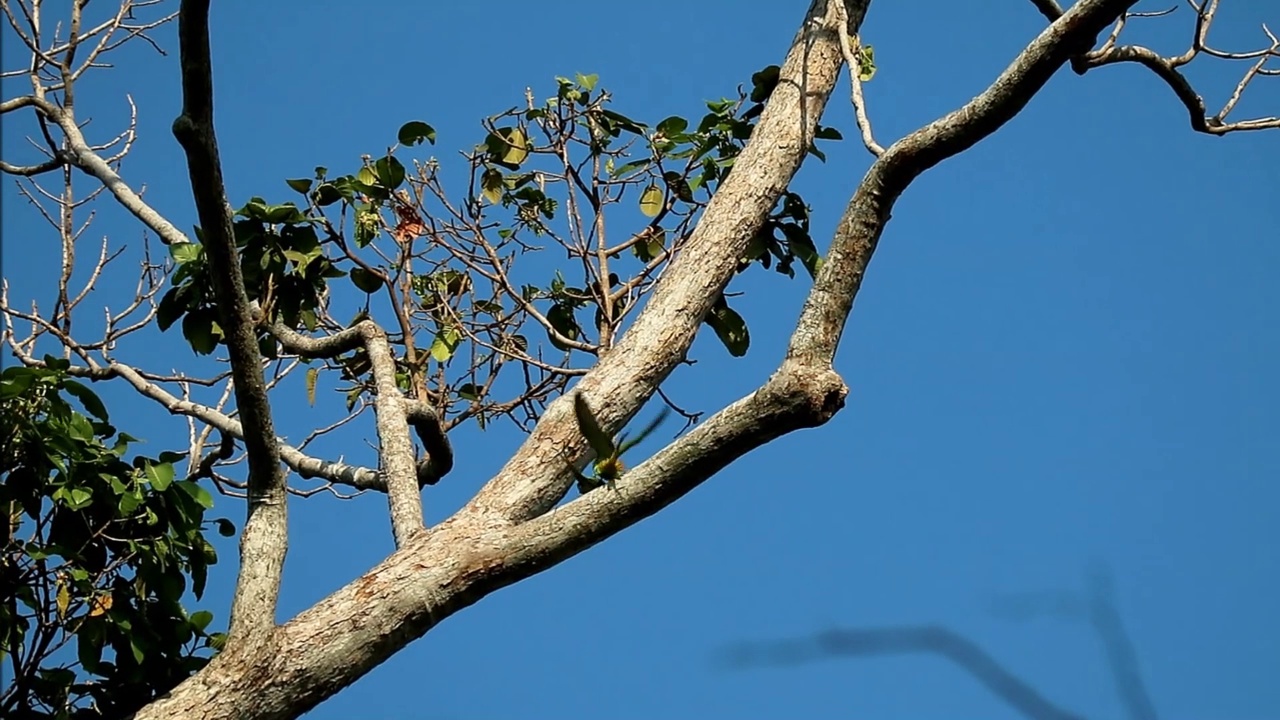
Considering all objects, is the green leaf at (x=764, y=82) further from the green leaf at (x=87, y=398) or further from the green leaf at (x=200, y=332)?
the green leaf at (x=87, y=398)

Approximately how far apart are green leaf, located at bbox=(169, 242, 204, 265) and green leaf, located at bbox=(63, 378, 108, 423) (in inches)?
12.4

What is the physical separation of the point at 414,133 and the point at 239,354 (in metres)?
1.27

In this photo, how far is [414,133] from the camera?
132 inches

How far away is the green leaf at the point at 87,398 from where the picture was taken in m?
2.58

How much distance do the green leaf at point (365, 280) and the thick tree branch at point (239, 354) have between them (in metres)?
1.00

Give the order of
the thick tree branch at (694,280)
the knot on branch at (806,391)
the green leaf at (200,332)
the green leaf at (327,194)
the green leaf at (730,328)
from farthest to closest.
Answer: the green leaf at (327,194), the green leaf at (730,328), the green leaf at (200,332), the thick tree branch at (694,280), the knot on branch at (806,391)

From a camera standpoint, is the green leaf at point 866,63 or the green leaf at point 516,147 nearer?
the green leaf at point 866,63

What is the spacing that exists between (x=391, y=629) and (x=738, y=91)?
1.66 meters

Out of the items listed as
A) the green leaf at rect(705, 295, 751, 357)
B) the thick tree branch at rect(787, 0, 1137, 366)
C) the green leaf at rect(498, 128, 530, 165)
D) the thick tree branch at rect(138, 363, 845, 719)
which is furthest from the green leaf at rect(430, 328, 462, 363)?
the thick tree branch at rect(787, 0, 1137, 366)

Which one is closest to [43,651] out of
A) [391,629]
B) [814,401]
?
[391,629]

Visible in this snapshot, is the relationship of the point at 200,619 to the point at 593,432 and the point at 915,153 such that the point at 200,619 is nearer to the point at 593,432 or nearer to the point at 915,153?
the point at 593,432

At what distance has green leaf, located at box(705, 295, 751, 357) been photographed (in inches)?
121

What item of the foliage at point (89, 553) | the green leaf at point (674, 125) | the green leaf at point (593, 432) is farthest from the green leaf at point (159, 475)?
the green leaf at point (674, 125)

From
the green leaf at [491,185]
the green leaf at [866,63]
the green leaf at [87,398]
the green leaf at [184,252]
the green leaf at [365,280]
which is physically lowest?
the green leaf at [87,398]
